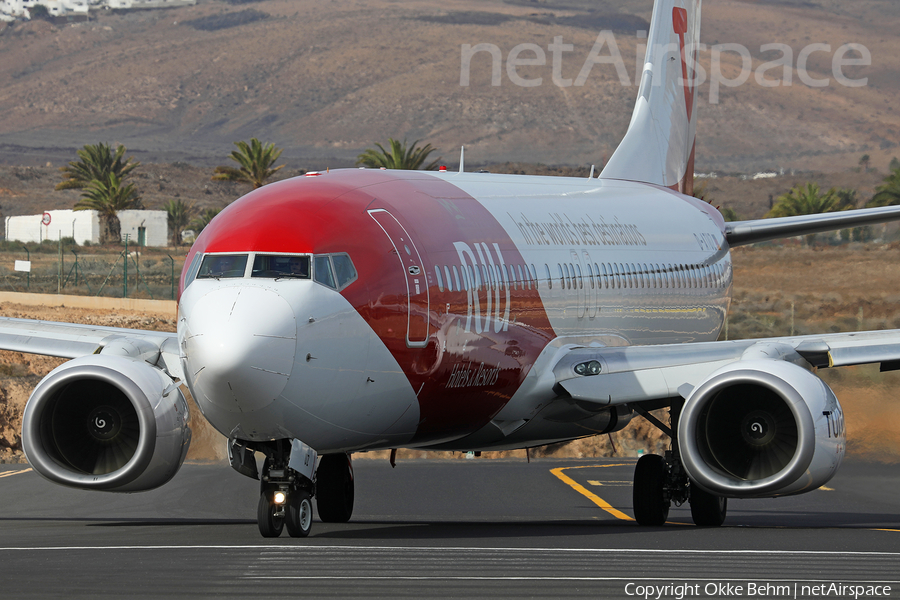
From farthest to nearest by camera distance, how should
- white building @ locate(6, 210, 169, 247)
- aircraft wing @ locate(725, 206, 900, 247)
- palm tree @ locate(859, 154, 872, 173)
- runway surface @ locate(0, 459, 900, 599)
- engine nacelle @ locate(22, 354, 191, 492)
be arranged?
1. palm tree @ locate(859, 154, 872, 173)
2. white building @ locate(6, 210, 169, 247)
3. aircraft wing @ locate(725, 206, 900, 247)
4. engine nacelle @ locate(22, 354, 191, 492)
5. runway surface @ locate(0, 459, 900, 599)

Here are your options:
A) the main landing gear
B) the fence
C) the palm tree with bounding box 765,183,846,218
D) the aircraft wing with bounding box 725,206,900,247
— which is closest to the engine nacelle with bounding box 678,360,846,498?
the main landing gear

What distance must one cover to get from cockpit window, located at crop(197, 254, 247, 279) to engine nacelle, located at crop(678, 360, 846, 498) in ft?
17.0

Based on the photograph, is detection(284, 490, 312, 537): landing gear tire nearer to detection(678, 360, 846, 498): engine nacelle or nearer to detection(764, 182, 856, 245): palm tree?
detection(678, 360, 846, 498): engine nacelle

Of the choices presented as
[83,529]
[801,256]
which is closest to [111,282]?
[801,256]

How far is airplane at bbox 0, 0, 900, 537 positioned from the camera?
13.6 m

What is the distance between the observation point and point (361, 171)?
1698 centimetres

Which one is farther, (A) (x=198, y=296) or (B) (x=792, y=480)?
(B) (x=792, y=480)

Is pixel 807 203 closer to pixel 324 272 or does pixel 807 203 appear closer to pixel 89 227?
pixel 89 227

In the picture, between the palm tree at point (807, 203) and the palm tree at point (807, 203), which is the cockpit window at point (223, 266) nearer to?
the palm tree at point (807, 203)

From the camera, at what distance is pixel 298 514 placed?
1495 centimetres

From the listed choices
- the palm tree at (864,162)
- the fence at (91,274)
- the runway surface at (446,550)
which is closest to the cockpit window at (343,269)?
the runway surface at (446,550)

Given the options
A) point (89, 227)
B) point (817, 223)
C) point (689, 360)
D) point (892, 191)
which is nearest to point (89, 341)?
point (689, 360)

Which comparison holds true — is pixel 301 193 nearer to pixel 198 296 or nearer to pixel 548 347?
pixel 198 296

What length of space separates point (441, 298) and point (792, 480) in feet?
13.9
